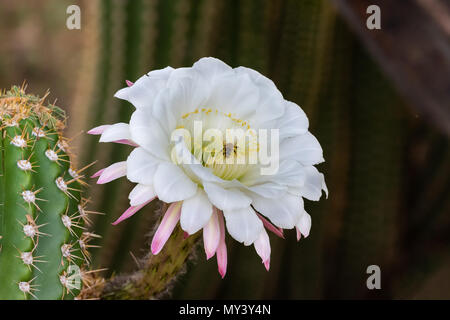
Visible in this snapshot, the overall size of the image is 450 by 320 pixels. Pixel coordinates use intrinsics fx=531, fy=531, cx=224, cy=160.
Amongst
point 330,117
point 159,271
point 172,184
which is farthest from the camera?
point 330,117

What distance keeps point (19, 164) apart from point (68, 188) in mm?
49

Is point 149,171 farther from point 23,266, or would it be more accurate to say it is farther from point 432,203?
point 432,203

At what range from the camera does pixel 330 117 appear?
97cm

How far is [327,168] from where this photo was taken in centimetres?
100

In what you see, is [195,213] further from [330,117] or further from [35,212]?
[330,117]

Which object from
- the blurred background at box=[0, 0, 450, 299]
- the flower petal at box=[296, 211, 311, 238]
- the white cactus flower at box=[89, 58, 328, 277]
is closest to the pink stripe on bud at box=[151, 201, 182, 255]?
the white cactus flower at box=[89, 58, 328, 277]

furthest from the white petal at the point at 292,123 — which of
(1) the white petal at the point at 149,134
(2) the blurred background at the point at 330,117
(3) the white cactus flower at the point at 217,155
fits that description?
(2) the blurred background at the point at 330,117

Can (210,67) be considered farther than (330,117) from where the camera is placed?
No

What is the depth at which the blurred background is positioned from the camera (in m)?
0.74

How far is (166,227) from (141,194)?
32 mm

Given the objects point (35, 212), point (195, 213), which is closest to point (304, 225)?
point (195, 213)

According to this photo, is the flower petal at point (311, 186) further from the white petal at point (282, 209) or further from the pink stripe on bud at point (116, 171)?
the pink stripe on bud at point (116, 171)

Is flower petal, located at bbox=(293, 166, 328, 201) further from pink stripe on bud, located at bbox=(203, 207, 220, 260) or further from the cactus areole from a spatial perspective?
the cactus areole

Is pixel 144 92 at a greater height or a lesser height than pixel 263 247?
greater
